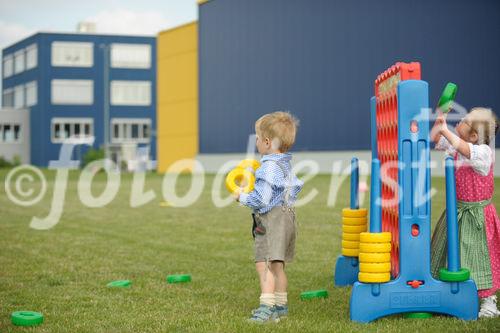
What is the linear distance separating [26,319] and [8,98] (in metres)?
79.8

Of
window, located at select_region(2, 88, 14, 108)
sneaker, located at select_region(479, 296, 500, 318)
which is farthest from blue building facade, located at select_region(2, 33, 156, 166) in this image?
sneaker, located at select_region(479, 296, 500, 318)

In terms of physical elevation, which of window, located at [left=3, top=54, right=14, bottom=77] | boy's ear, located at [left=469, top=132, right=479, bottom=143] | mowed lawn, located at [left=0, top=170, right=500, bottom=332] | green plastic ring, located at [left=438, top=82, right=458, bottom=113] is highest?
window, located at [left=3, top=54, right=14, bottom=77]

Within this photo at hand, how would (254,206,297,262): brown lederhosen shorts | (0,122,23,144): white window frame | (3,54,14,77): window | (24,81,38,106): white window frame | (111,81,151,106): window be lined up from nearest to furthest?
1. (254,206,297,262): brown lederhosen shorts
2. (24,81,38,106): white window frame
3. (111,81,151,106): window
4. (0,122,23,144): white window frame
5. (3,54,14,77): window

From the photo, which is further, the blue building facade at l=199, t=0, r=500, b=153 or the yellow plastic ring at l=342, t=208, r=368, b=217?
the blue building facade at l=199, t=0, r=500, b=153

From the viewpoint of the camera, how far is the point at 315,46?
3369 centimetres

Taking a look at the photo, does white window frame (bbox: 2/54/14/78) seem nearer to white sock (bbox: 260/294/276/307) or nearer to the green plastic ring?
white sock (bbox: 260/294/276/307)

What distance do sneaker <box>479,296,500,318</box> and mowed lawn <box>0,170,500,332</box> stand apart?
0.29 meters

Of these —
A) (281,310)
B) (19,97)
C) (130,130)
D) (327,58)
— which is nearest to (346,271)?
(281,310)

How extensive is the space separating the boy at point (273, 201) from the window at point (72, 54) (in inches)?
2759

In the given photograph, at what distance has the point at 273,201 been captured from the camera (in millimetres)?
5484

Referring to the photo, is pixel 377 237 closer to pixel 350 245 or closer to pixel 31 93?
pixel 350 245

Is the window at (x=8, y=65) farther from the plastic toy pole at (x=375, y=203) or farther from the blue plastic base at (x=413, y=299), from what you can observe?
the blue plastic base at (x=413, y=299)

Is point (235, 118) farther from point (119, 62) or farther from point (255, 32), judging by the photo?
point (119, 62)

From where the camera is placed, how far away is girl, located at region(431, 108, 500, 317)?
552 centimetres
